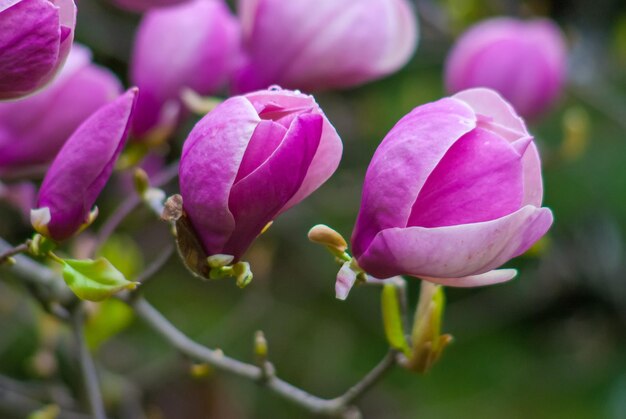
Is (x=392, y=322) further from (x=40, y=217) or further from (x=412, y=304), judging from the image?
(x=412, y=304)

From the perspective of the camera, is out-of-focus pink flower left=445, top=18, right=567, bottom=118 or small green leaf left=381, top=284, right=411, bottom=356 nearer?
small green leaf left=381, top=284, right=411, bottom=356

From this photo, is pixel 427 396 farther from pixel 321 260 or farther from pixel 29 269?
pixel 29 269

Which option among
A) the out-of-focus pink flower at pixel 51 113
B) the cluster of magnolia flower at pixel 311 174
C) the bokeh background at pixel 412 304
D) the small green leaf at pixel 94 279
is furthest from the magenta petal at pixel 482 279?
the bokeh background at pixel 412 304

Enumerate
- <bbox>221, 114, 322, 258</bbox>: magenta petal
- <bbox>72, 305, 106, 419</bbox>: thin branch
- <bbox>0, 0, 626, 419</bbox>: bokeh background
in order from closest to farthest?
<bbox>221, 114, 322, 258</bbox>: magenta petal
<bbox>72, 305, 106, 419</bbox>: thin branch
<bbox>0, 0, 626, 419</bbox>: bokeh background

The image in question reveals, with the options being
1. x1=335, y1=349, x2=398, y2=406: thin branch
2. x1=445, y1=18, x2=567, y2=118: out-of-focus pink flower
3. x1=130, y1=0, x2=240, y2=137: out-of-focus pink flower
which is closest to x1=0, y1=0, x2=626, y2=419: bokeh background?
x1=445, y1=18, x2=567, y2=118: out-of-focus pink flower

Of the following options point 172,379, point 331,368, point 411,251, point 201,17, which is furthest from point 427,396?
point 411,251

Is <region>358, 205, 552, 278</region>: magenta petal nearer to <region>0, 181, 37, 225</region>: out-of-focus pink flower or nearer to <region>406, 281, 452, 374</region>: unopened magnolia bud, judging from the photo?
<region>406, 281, 452, 374</region>: unopened magnolia bud

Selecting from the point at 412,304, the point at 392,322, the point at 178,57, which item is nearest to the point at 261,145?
the point at 392,322
